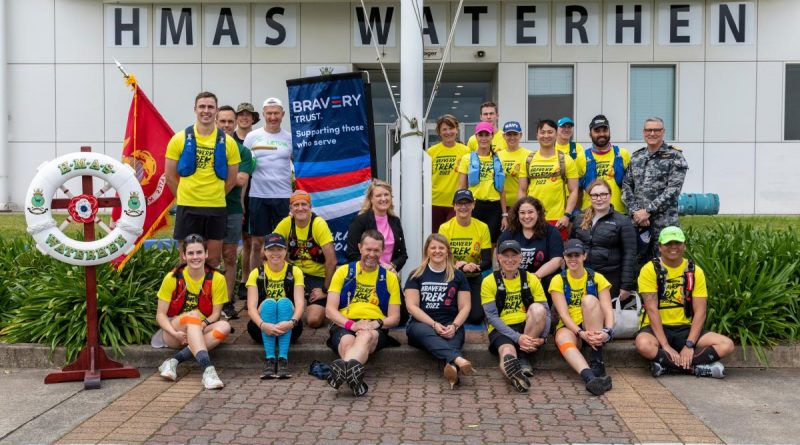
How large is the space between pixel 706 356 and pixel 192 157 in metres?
4.74

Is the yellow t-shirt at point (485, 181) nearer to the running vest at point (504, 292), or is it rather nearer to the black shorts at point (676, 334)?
the running vest at point (504, 292)

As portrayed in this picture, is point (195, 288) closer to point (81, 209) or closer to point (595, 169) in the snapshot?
point (81, 209)

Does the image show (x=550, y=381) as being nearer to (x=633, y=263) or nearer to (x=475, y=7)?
(x=633, y=263)

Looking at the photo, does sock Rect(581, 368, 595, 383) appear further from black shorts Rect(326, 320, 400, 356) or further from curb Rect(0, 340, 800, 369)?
black shorts Rect(326, 320, 400, 356)

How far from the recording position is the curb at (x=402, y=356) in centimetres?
714

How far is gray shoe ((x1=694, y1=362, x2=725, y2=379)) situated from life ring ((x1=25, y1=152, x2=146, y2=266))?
4.75m

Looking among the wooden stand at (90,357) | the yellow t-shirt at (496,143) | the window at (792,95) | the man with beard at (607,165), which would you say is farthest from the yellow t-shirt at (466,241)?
the window at (792,95)

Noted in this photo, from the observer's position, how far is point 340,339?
270 inches

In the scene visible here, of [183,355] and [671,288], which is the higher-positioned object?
[671,288]

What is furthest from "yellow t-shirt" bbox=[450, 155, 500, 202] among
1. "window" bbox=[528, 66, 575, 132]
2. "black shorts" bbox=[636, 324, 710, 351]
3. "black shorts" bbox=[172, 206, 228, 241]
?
"window" bbox=[528, 66, 575, 132]

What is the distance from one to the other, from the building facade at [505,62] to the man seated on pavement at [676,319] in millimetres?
12324

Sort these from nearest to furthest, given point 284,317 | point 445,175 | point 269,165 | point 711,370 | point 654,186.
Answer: point 711,370
point 284,317
point 654,186
point 269,165
point 445,175

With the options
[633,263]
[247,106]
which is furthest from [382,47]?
[633,263]

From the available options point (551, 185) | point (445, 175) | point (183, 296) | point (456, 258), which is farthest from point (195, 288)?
point (551, 185)
